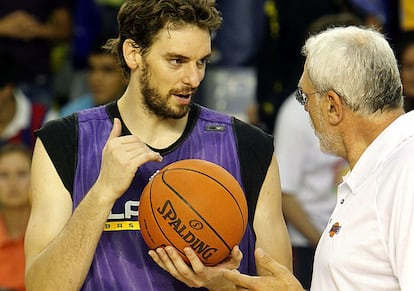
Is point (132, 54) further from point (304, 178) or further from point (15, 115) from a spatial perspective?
point (15, 115)

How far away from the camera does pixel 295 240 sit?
8.08 m

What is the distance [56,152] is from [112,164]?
20.4 inches

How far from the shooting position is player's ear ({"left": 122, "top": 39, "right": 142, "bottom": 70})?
5.30m

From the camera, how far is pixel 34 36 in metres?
9.94

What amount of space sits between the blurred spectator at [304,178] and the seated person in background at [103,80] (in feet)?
5.34

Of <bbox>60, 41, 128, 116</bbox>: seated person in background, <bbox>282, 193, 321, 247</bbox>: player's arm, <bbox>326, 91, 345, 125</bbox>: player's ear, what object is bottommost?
<bbox>282, 193, 321, 247</bbox>: player's arm

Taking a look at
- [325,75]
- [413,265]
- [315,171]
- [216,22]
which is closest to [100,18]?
[315,171]

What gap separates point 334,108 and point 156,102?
0.94 meters

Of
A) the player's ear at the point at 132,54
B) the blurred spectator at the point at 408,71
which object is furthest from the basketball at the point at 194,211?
the blurred spectator at the point at 408,71

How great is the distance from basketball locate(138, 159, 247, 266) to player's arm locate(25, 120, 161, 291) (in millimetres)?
130

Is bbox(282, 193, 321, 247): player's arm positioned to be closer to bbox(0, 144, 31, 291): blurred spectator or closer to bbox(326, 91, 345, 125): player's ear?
bbox(0, 144, 31, 291): blurred spectator

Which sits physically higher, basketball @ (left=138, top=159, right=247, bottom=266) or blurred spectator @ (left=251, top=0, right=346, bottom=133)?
basketball @ (left=138, top=159, right=247, bottom=266)

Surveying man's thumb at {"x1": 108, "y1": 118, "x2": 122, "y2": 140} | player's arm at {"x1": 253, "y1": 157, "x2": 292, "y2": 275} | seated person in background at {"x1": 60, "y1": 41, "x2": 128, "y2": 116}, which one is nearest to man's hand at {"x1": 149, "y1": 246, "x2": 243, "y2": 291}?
player's arm at {"x1": 253, "y1": 157, "x2": 292, "y2": 275}

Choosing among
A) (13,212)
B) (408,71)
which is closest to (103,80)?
(13,212)
